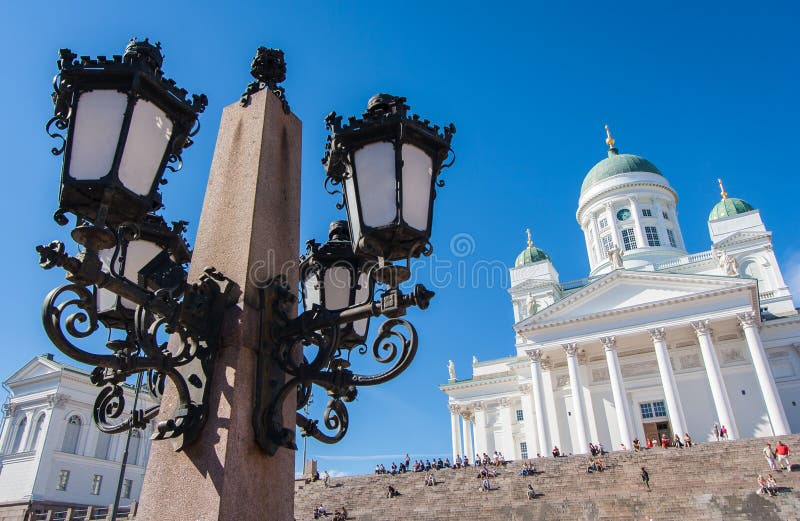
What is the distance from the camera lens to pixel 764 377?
36844 mm

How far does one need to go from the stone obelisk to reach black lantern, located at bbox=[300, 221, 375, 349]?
513 millimetres

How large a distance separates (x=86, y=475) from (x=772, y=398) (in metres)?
51.9

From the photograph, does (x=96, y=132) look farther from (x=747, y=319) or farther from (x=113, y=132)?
(x=747, y=319)

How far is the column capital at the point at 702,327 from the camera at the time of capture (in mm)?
38875

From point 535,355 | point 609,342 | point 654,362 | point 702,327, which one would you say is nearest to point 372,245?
point 609,342

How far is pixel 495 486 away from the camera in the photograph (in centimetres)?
2970

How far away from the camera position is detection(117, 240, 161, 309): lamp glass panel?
402 centimetres

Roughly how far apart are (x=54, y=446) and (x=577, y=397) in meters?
41.3

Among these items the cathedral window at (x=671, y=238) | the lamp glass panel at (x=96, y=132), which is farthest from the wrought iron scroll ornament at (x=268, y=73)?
the cathedral window at (x=671, y=238)

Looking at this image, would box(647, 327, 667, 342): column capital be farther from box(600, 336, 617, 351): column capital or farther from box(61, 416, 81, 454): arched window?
box(61, 416, 81, 454): arched window

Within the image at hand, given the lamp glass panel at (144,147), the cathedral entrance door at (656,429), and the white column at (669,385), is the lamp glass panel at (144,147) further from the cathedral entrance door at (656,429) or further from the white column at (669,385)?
the cathedral entrance door at (656,429)

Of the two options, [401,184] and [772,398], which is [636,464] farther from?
[401,184]

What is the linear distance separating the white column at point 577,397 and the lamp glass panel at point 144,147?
39600 millimetres

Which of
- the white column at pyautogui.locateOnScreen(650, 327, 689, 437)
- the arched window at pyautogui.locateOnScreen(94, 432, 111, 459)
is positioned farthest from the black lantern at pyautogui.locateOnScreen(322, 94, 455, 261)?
the arched window at pyautogui.locateOnScreen(94, 432, 111, 459)
